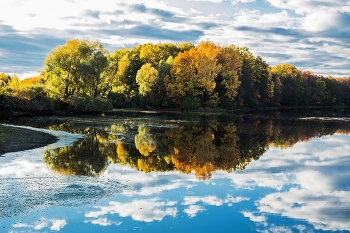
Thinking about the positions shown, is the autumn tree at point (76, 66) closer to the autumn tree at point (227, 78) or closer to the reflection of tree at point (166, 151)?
the autumn tree at point (227, 78)

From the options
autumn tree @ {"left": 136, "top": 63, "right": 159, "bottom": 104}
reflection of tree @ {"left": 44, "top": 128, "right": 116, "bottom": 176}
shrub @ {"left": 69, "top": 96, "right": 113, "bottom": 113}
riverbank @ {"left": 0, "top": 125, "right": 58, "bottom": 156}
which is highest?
autumn tree @ {"left": 136, "top": 63, "right": 159, "bottom": 104}

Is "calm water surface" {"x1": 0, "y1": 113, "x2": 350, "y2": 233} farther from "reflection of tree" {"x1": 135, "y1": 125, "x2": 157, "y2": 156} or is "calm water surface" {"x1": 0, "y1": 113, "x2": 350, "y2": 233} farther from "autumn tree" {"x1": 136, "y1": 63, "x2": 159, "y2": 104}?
"autumn tree" {"x1": 136, "y1": 63, "x2": 159, "y2": 104}

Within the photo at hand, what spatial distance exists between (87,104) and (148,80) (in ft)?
71.8

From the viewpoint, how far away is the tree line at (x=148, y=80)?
7000 cm

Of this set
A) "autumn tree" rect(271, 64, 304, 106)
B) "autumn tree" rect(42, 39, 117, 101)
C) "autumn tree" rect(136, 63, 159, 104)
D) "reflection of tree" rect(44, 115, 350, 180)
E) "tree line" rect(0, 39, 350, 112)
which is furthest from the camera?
"autumn tree" rect(271, 64, 304, 106)

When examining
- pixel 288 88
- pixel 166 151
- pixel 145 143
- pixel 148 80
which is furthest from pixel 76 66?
pixel 288 88

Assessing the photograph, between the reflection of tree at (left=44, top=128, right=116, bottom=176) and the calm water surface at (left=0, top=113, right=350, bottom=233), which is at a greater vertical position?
the reflection of tree at (left=44, top=128, right=116, bottom=176)

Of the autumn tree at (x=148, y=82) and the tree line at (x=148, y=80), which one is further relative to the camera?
the autumn tree at (x=148, y=82)

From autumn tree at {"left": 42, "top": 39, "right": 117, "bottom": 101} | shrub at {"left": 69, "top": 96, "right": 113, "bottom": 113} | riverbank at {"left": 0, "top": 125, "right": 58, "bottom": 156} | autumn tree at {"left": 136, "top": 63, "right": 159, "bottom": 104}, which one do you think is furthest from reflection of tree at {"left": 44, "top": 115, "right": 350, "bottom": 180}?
autumn tree at {"left": 136, "top": 63, "right": 159, "bottom": 104}

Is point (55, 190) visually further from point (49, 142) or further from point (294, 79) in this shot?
point (294, 79)

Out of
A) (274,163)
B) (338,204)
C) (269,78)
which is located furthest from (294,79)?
(338,204)

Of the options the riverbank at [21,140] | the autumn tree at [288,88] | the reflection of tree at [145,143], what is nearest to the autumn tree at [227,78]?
the autumn tree at [288,88]

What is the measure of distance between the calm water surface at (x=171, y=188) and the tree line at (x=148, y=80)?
128ft

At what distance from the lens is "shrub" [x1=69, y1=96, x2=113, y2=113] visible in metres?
68.8
